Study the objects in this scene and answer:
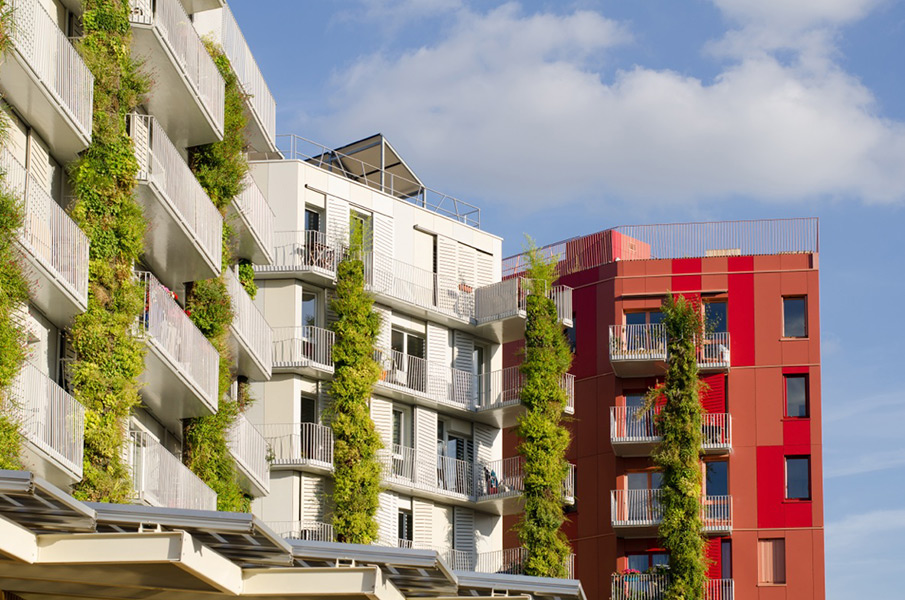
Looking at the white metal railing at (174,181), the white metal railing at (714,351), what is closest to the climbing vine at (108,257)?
the white metal railing at (174,181)

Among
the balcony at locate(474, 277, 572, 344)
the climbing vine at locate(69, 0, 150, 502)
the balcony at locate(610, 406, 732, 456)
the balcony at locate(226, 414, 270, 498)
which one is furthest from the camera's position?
the balcony at locate(610, 406, 732, 456)

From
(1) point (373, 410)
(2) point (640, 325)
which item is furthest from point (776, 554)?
(1) point (373, 410)

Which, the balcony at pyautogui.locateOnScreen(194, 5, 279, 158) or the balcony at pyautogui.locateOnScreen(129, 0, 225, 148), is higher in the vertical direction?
the balcony at pyautogui.locateOnScreen(194, 5, 279, 158)

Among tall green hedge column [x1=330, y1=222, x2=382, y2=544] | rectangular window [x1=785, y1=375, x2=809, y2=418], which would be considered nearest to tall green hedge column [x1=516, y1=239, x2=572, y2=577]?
tall green hedge column [x1=330, y1=222, x2=382, y2=544]

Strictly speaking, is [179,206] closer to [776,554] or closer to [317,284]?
[317,284]

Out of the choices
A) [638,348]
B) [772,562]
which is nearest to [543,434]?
[638,348]

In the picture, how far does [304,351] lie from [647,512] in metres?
13.1

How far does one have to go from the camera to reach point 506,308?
5359cm

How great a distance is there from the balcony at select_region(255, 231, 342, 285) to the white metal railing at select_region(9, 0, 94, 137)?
21132 mm

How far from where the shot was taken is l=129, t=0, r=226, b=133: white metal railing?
98.8 ft

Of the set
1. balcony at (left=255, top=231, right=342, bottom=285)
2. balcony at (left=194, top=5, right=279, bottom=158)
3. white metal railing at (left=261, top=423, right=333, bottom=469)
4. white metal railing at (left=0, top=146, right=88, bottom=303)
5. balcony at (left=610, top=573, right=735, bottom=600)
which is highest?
balcony at (left=194, top=5, right=279, bottom=158)

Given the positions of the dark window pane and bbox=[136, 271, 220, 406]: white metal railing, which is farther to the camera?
the dark window pane

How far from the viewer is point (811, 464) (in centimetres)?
5384

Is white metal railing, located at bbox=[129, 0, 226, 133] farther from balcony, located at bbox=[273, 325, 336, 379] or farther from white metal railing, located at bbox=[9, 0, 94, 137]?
balcony, located at bbox=[273, 325, 336, 379]
